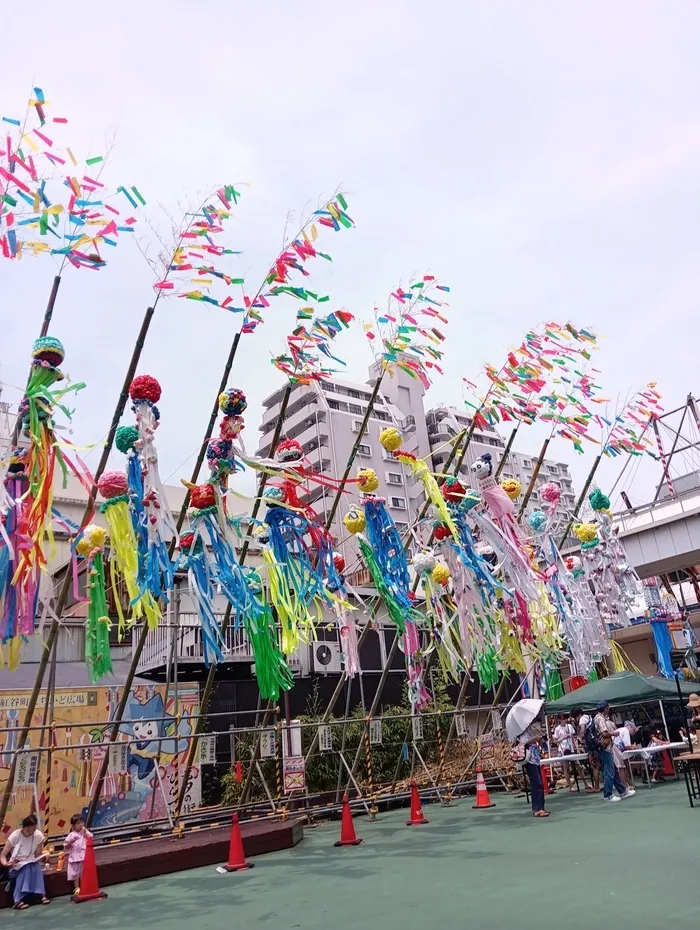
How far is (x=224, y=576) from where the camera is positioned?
833 centimetres

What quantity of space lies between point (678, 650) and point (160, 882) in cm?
1739

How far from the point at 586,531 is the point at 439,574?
4.29 meters

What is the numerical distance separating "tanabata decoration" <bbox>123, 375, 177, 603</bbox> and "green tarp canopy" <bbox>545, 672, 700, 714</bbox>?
362 inches

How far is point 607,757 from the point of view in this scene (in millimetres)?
11742

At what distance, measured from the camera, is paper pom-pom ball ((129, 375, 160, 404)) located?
26.5 ft

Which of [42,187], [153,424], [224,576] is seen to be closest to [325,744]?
[224,576]

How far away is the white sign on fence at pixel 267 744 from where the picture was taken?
1309cm

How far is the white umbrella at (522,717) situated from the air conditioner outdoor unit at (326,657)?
7.54 meters

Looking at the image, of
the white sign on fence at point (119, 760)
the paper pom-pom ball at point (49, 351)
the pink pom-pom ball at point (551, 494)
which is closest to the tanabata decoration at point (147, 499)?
the paper pom-pom ball at point (49, 351)

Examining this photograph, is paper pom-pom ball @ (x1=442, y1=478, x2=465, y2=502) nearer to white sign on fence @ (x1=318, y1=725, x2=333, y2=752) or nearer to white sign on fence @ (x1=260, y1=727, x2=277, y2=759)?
white sign on fence @ (x1=318, y1=725, x2=333, y2=752)

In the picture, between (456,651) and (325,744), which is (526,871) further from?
(325,744)

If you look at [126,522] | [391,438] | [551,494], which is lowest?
[126,522]

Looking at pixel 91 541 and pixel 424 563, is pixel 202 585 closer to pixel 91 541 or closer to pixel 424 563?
pixel 91 541

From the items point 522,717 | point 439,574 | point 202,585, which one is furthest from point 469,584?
point 202,585
